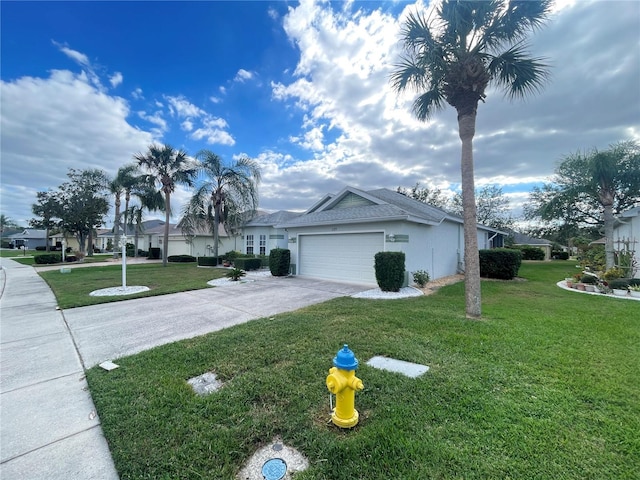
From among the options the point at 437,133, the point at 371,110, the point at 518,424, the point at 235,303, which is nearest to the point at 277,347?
the point at 518,424

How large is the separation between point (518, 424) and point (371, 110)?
13.9m

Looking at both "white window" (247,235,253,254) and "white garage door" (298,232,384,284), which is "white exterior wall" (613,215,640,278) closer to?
"white garage door" (298,232,384,284)

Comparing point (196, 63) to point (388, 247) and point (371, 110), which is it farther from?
point (388, 247)

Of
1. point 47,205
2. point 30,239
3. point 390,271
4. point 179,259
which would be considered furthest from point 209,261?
point 30,239

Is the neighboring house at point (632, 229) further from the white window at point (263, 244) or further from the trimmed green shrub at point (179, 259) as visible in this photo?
the trimmed green shrub at point (179, 259)

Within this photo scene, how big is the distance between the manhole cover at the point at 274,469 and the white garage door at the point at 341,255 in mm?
8872

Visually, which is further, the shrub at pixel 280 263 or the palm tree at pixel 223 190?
the palm tree at pixel 223 190

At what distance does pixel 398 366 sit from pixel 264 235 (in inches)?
681

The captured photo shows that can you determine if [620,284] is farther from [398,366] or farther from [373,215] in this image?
[398,366]

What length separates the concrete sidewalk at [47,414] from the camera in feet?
6.81

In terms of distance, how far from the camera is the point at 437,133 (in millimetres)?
14023

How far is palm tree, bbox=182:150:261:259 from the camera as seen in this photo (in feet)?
59.8

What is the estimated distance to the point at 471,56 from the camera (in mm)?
6062

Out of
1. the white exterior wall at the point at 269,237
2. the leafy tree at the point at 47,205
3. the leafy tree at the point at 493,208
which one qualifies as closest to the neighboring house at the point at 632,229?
the white exterior wall at the point at 269,237
